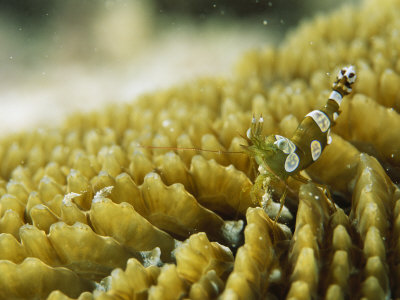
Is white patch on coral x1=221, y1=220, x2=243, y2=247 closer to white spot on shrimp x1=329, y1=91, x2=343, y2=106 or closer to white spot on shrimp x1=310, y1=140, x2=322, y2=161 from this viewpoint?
white spot on shrimp x1=310, y1=140, x2=322, y2=161

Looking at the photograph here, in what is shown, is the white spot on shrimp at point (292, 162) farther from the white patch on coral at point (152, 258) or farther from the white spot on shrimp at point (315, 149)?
the white patch on coral at point (152, 258)

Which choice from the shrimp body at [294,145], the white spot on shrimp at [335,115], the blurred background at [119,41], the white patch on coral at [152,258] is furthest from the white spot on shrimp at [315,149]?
the blurred background at [119,41]

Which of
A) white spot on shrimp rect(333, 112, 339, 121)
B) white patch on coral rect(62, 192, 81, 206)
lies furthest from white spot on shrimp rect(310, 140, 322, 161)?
white patch on coral rect(62, 192, 81, 206)

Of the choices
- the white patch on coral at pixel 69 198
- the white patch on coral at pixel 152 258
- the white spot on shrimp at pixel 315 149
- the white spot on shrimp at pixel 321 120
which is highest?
the white spot on shrimp at pixel 321 120

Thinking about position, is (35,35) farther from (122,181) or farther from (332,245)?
(332,245)

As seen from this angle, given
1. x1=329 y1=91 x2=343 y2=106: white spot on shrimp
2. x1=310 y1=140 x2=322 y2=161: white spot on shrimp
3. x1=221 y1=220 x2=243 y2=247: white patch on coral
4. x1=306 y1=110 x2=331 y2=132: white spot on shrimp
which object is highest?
x1=329 y1=91 x2=343 y2=106: white spot on shrimp

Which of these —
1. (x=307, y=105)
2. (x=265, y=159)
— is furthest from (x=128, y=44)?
(x=265, y=159)
